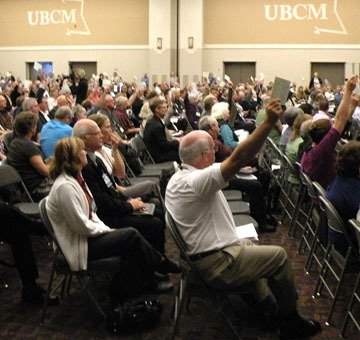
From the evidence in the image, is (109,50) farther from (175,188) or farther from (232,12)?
(175,188)

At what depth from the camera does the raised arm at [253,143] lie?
9.11 ft

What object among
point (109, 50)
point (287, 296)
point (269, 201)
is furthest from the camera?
point (109, 50)

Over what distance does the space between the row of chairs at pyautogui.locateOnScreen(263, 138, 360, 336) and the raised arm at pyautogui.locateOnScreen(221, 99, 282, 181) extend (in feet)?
2.68

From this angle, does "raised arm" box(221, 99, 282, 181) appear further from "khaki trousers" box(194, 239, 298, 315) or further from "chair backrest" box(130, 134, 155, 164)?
"chair backrest" box(130, 134, 155, 164)

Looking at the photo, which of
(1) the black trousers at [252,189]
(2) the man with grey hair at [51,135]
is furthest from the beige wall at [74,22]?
(1) the black trousers at [252,189]

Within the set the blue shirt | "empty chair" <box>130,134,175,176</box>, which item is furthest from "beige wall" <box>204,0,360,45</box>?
the blue shirt

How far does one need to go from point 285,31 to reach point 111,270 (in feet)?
71.3

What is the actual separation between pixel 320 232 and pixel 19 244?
2.31 meters

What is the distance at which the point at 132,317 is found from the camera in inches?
143

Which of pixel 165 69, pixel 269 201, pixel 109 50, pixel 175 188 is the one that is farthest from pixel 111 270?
pixel 109 50

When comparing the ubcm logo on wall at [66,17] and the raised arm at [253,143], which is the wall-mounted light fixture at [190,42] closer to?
the ubcm logo on wall at [66,17]

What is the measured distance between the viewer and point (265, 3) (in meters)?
23.8

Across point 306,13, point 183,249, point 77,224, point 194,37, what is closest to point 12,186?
point 77,224

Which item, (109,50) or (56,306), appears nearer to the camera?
(56,306)
